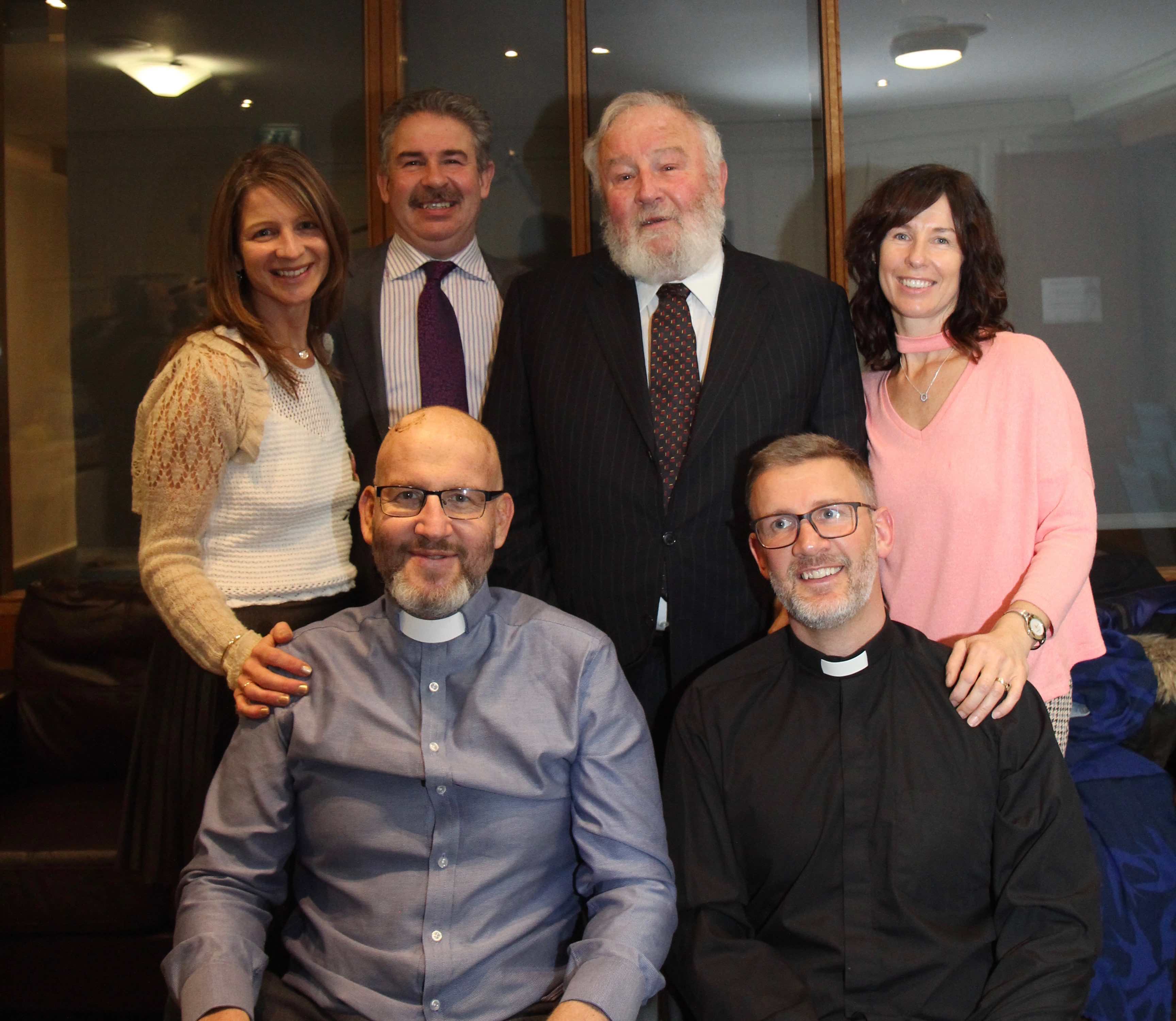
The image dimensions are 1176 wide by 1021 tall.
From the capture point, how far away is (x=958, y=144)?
3.58 m

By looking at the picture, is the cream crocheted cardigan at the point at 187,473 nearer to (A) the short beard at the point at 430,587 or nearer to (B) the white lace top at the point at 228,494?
(B) the white lace top at the point at 228,494

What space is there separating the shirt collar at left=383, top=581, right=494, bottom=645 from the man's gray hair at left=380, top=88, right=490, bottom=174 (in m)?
1.42

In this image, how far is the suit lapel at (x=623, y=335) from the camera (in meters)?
2.31

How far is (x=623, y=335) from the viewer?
7.82ft

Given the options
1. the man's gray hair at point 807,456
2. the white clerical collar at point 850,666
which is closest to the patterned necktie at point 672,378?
the man's gray hair at point 807,456

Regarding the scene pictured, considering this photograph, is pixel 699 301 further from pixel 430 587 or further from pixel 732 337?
pixel 430 587

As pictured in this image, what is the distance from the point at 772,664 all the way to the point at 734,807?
268mm

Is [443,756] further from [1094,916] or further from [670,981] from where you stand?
[1094,916]

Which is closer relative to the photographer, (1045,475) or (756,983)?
(756,983)

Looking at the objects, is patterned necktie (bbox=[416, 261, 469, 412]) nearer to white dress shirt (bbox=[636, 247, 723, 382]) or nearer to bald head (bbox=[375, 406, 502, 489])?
white dress shirt (bbox=[636, 247, 723, 382])

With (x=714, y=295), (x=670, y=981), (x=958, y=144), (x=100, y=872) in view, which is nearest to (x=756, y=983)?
(x=670, y=981)

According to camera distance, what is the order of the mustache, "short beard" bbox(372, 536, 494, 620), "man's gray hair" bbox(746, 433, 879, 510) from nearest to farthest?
"short beard" bbox(372, 536, 494, 620), "man's gray hair" bbox(746, 433, 879, 510), the mustache

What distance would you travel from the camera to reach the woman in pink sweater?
2.26m

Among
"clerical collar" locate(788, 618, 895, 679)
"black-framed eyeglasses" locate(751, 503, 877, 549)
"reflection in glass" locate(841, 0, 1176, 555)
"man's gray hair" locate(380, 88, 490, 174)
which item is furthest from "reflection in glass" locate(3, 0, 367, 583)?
"clerical collar" locate(788, 618, 895, 679)
